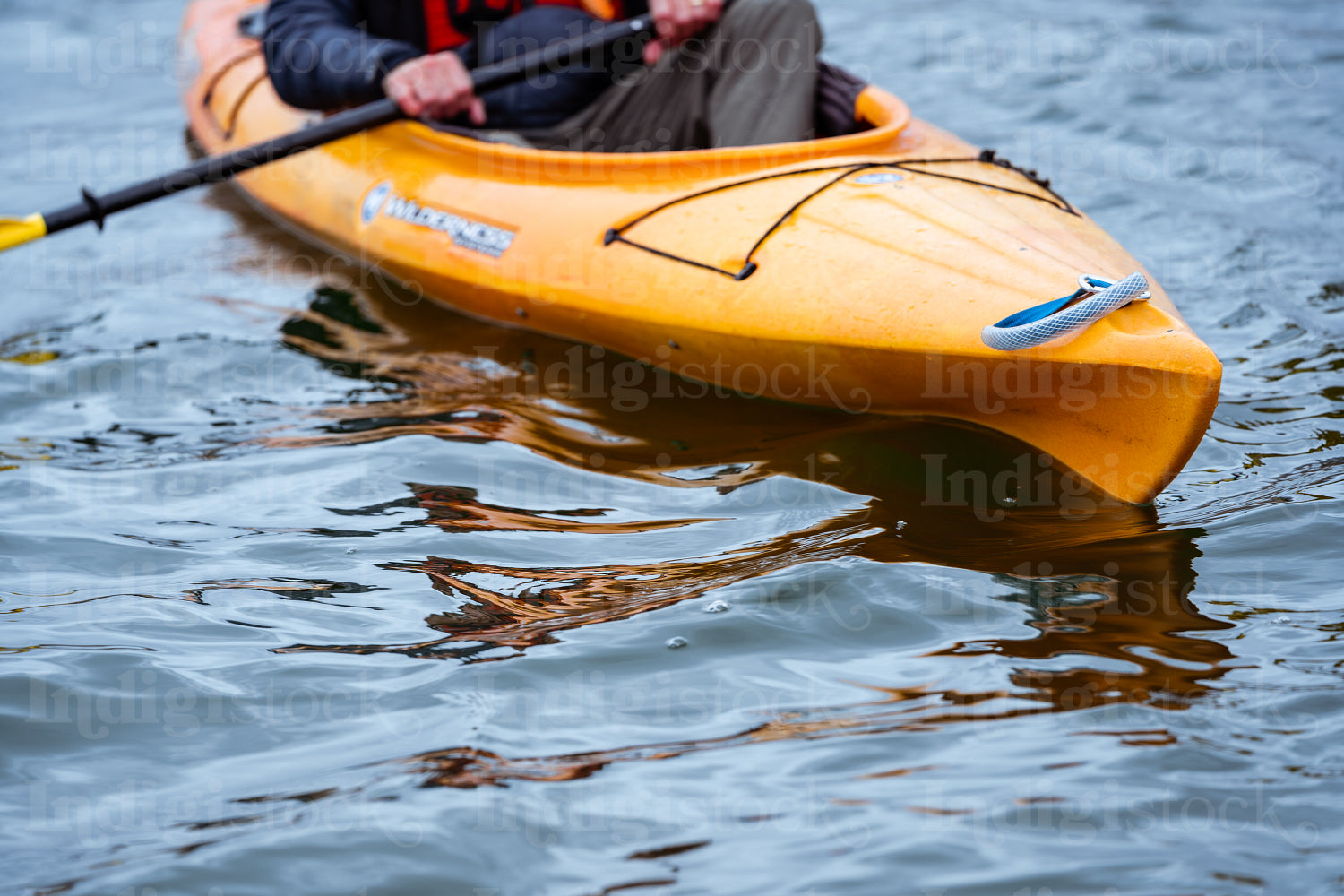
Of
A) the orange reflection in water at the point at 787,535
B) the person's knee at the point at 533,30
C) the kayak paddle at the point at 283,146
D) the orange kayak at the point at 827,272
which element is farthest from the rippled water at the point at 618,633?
the person's knee at the point at 533,30

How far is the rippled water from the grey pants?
29.8 inches

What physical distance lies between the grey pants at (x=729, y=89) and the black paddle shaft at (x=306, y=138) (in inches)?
6.5

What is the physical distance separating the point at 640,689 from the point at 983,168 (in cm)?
182

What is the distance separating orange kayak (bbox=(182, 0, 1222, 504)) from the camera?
2.22 m

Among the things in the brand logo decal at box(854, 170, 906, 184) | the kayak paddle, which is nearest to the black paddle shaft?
the kayak paddle

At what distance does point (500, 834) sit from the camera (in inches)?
60.2

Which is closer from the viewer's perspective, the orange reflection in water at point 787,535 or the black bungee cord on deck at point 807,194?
the orange reflection in water at point 787,535

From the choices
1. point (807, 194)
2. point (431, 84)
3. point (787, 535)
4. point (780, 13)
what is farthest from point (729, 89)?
point (787, 535)

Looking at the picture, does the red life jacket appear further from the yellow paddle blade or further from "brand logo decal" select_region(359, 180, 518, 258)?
the yellow paddle blade

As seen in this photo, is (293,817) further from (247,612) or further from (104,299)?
(104,299)

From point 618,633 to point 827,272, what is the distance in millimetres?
1046

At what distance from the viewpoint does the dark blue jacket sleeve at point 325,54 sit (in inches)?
144

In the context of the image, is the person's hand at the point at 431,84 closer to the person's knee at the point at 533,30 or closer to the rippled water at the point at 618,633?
the person's knee at the point at 533,30

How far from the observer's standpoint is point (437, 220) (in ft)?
11.8
